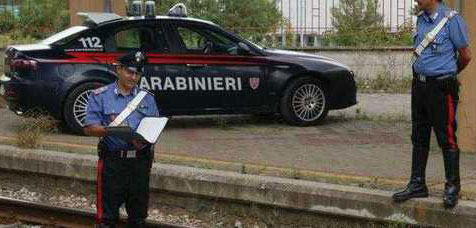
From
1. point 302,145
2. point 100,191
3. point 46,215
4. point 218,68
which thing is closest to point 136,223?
point 100,191

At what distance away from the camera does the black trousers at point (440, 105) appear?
21.6 ft

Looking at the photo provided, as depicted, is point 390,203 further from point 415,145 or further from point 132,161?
point 132,161

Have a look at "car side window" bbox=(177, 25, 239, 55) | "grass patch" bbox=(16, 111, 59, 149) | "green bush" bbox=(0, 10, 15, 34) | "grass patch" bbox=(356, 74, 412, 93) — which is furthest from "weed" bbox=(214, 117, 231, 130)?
"green bush" bbox=(0, 10, 15, 34)

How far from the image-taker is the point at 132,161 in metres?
6.01

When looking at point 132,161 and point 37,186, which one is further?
point 37,186

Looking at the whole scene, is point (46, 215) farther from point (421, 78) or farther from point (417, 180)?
point (421, 78)

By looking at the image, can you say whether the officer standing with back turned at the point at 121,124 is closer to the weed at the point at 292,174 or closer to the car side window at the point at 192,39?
the weed at the point at 292,174

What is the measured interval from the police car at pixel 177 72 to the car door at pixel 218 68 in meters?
0.01

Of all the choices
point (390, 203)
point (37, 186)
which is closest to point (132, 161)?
point (390, 203)

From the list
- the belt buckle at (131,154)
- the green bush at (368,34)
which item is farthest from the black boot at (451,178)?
the green bush at (368,34)

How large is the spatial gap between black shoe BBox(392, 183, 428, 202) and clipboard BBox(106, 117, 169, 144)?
7.58 feet

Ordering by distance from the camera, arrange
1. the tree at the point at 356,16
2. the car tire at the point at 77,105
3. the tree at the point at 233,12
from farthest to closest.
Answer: the tree at the point at 233,12, the tree at the point at 356,16, the car tire at the point at 77,105

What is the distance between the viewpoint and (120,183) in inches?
238

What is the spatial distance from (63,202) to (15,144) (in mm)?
1250
